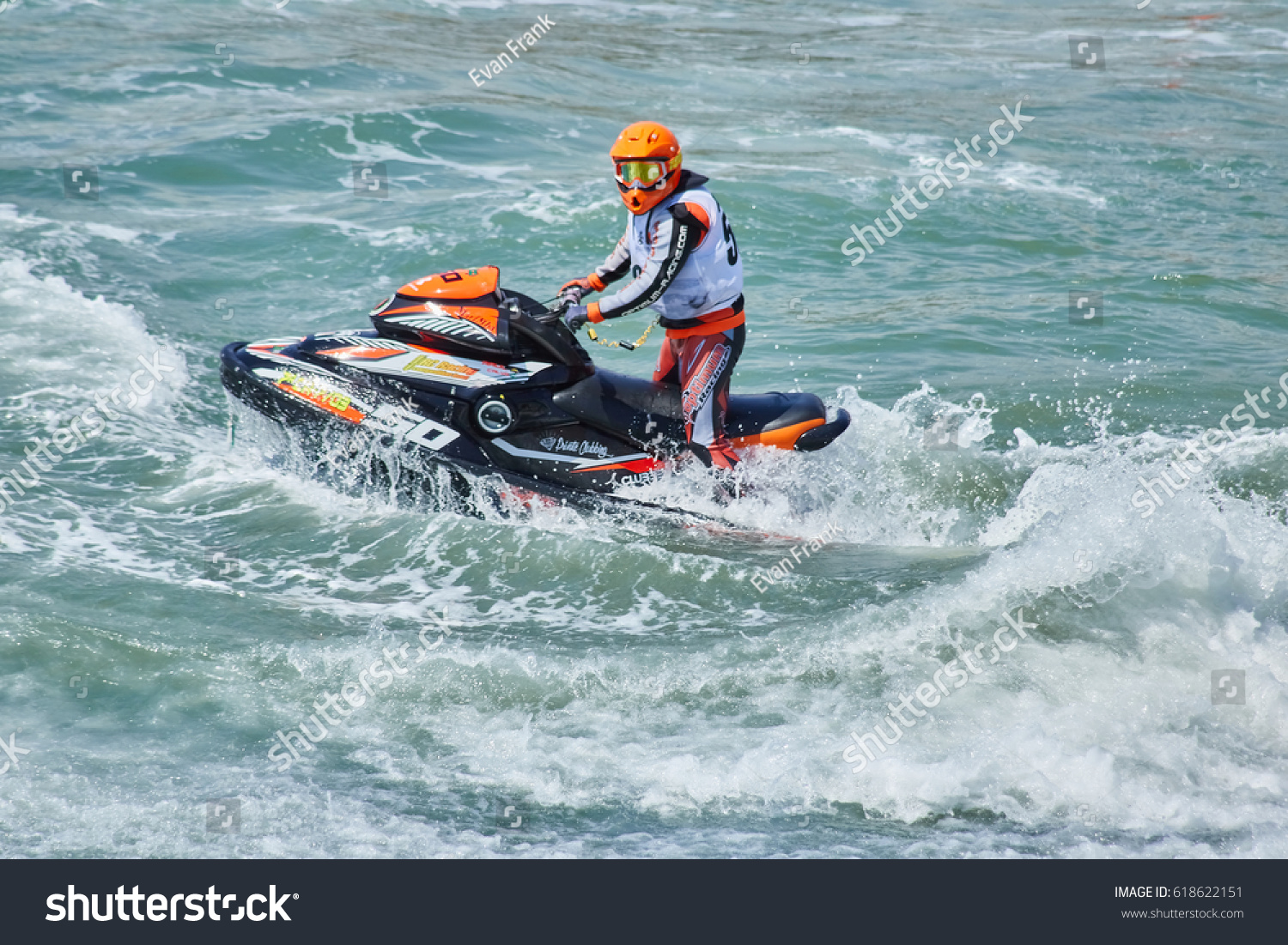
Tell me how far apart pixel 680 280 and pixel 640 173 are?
559 mm

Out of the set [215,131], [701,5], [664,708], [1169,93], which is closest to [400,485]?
[664,708]

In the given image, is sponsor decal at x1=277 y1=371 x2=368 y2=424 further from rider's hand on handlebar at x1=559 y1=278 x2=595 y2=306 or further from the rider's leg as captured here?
the rider's leg

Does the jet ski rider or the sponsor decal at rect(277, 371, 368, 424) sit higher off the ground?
the jet ski rider

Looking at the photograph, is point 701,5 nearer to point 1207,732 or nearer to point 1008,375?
Result: point 1008,375

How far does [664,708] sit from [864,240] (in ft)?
27.4

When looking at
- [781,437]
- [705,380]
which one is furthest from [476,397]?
[781,437]

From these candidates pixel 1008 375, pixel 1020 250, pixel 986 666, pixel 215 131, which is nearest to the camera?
pixel 986 666

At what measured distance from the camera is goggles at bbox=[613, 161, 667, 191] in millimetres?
5371

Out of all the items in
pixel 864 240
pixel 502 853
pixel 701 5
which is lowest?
pixel 502 853

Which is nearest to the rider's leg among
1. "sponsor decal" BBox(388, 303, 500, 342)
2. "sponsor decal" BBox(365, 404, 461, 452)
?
"sponsor decal" BBox(388, 303, 500, 342)

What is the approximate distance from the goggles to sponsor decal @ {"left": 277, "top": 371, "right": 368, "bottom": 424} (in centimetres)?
166

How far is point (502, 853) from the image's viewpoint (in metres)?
3.85

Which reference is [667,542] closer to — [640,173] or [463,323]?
[463,323]

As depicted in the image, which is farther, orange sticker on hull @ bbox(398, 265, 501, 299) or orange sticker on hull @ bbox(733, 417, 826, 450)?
orange sticker on hull @ bbox(733, 417, 826, 450)
